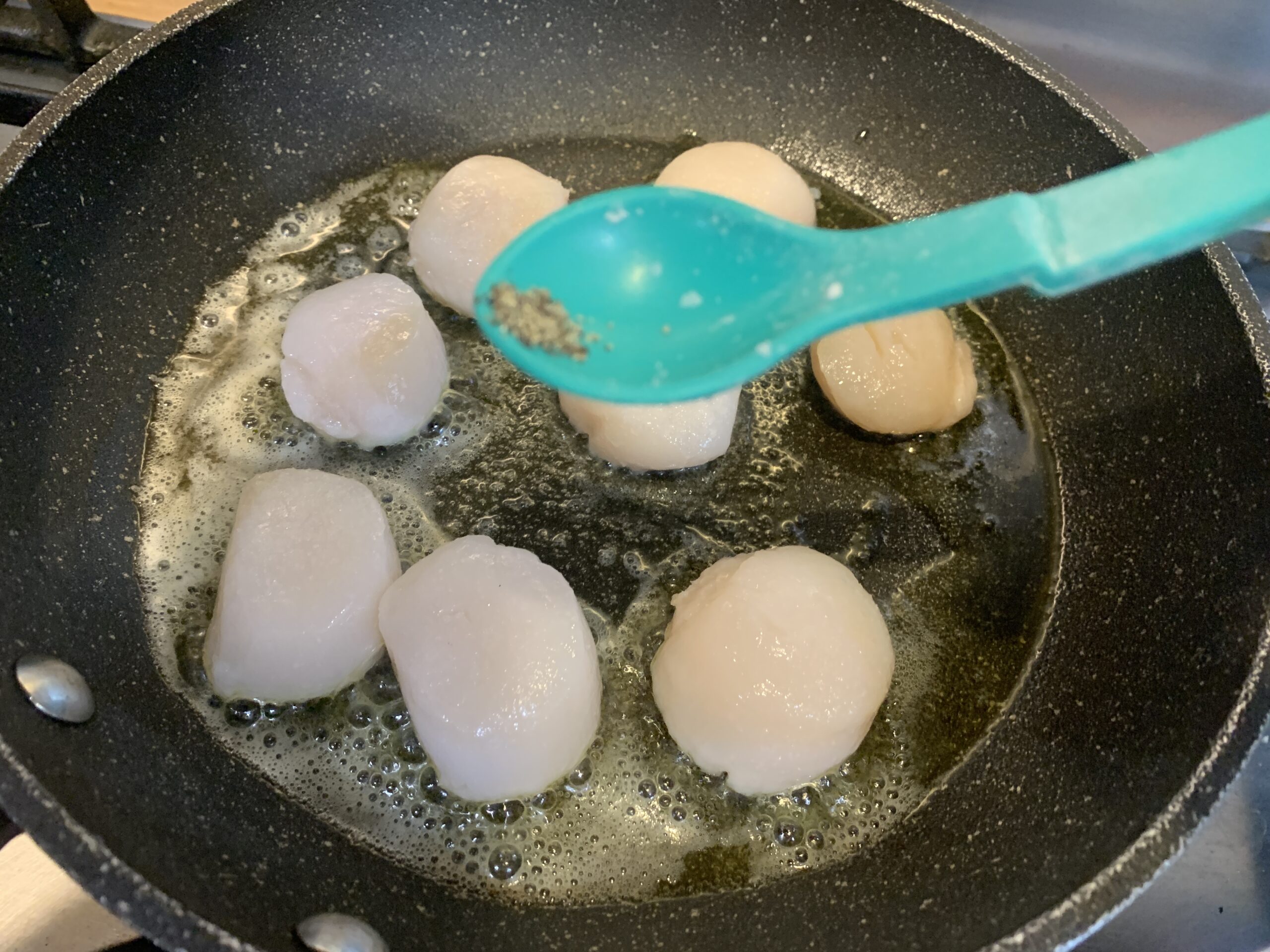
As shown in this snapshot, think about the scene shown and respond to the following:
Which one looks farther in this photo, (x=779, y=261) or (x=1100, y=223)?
(x=779, y=261)

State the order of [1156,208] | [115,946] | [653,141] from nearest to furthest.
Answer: [1156,208] → [115,946] → [653,141]

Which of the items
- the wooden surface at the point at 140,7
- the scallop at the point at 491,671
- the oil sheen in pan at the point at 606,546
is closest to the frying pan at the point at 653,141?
the oil sheen in pan at the point at 606,546

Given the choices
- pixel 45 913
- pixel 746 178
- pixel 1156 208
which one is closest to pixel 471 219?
pixel 746 178

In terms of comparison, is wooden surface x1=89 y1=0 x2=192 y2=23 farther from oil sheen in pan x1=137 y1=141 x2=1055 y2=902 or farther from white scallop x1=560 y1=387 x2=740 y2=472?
white scallop x1=560 y1=387 x2=740 y2=472

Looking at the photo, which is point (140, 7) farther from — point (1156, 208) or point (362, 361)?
point (1156, 208)

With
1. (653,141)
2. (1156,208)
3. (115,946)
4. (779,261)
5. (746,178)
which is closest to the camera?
(1156,208)

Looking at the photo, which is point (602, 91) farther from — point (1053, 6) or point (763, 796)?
point (763, 796)

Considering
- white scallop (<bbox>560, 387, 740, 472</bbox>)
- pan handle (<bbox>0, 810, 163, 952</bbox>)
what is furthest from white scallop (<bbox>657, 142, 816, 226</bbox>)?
pan handle (<bbox>0, 810, 163, 952</bbox>)
